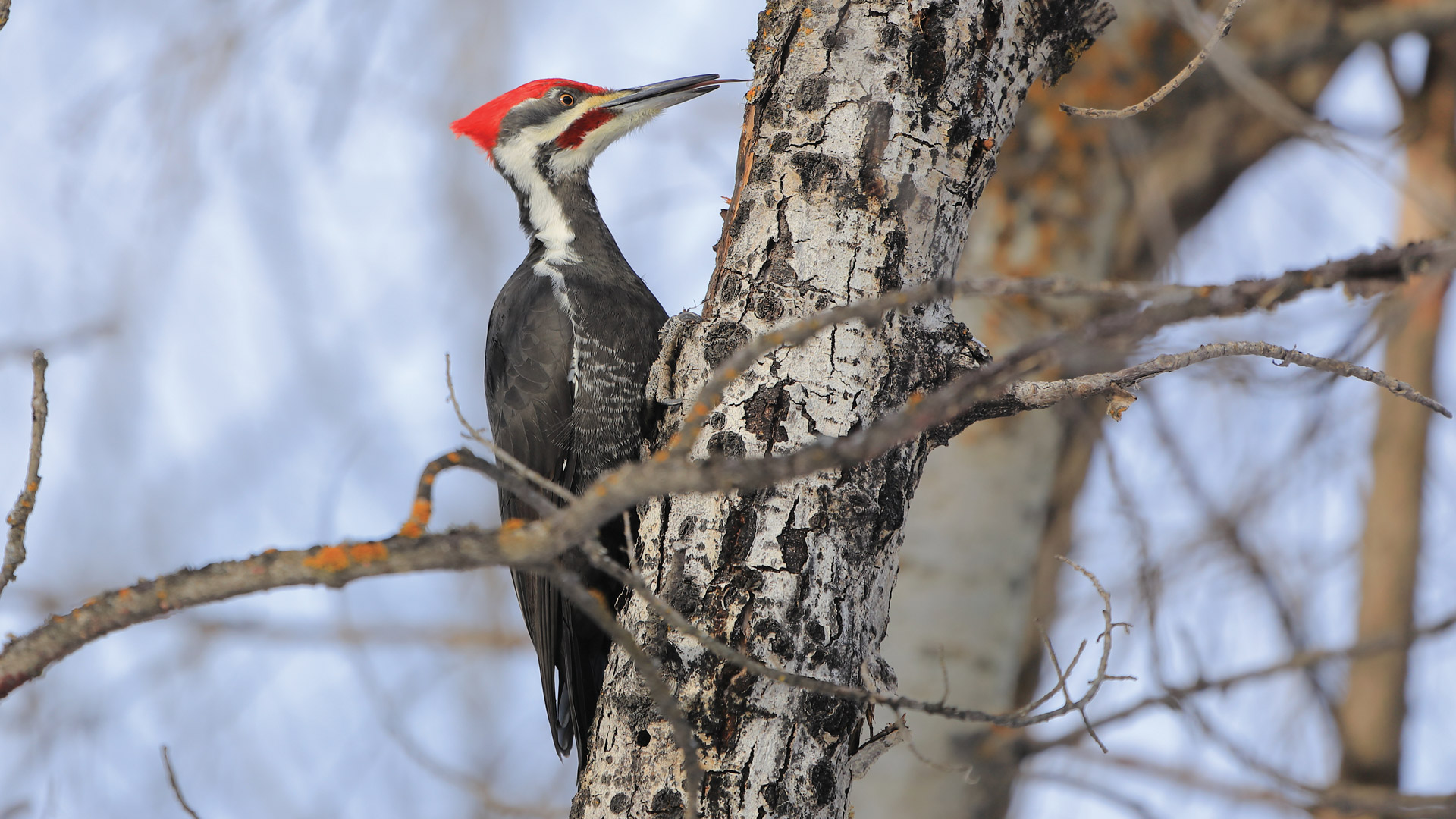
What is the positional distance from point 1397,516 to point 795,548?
11.8 feet

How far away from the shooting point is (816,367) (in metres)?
1.71

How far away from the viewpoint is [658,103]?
9.98 feet

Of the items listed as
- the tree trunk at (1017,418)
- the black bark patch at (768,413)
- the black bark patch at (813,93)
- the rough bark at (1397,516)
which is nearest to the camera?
the black bark patch at (768,413)

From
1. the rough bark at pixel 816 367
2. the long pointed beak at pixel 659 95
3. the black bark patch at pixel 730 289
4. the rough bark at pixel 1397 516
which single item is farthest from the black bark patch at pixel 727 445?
the rough bark at pixel 1397 516

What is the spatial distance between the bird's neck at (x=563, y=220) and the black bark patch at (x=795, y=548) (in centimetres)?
140

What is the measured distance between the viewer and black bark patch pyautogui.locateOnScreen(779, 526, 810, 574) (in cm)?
162

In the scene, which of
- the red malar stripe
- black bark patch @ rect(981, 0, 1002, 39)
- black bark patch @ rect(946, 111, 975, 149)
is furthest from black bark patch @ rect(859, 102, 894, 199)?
the red malar stripe

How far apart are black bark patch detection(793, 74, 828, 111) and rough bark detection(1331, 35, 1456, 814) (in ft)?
10.9

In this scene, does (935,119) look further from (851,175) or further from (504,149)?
(504,149)

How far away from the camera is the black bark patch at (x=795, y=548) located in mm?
1615

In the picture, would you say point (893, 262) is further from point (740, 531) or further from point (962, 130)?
point (740, 531)

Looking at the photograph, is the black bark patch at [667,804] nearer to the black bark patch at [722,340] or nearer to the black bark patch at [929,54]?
the black bark patch at [722,340]

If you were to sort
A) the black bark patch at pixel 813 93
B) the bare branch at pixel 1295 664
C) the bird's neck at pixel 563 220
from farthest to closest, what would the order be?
the bird's neck at pixel 563 220 → the bare branch at pixel 1295 664 → the black bark patch at pixel 813 93

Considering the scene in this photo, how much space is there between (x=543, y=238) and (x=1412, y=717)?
390 cm
